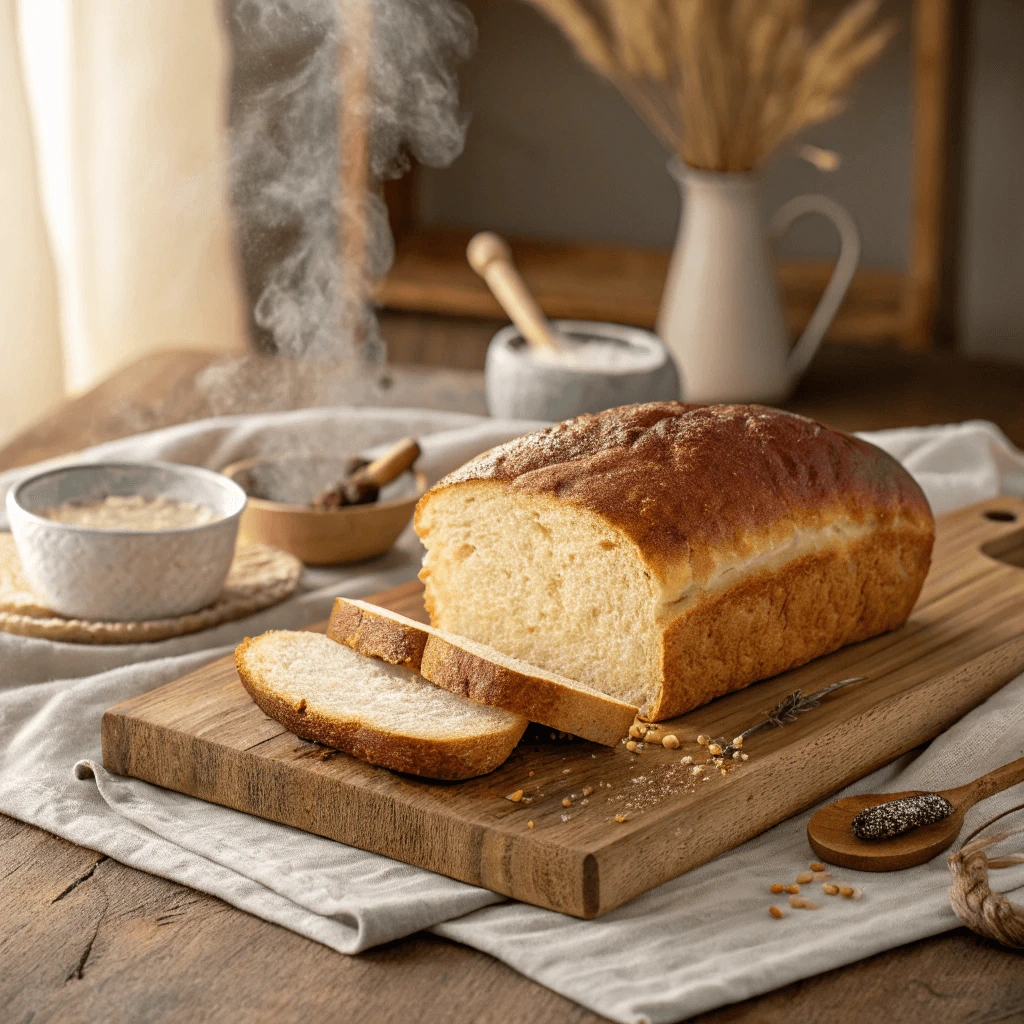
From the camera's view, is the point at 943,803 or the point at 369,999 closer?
the point at 369,999

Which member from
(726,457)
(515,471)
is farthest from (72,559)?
(726,457)

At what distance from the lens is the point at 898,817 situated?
171 cm

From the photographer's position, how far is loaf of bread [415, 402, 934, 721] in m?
1.90

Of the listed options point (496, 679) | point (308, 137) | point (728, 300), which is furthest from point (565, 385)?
point (496, 679)

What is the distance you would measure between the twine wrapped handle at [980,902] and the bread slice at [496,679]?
16.9 inches

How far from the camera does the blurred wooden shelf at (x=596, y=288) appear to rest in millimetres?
4469

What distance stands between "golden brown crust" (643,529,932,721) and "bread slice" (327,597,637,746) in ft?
0.39

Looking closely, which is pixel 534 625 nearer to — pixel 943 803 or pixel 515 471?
pixel 515 471

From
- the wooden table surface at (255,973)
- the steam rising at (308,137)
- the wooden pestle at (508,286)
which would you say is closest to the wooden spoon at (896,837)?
the wooden table surface at (255,973)

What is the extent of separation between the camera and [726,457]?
204 centimetres

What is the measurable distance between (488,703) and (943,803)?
1.82 feet

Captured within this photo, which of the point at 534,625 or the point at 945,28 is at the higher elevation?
the point at 945,28

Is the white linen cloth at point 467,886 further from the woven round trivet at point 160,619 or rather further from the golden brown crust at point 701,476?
the golden brown crust at point 701,476

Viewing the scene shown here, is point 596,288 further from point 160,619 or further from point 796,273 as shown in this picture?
point 160,619
